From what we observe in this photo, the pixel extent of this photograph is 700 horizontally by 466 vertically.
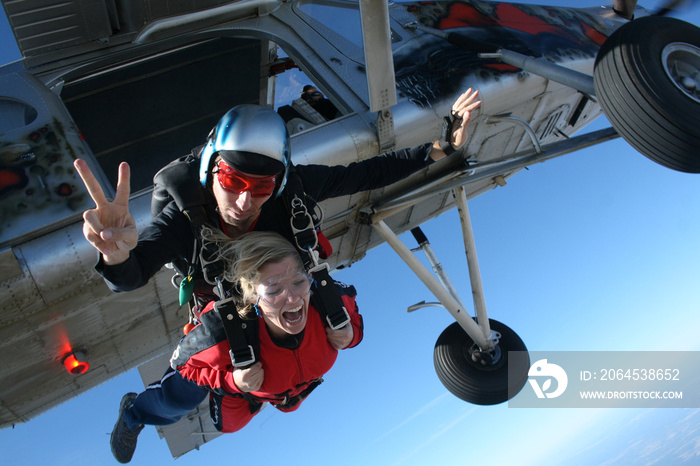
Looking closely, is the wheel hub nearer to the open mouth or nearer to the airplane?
the airplane

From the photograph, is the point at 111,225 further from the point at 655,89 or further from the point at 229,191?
the point at 655,89

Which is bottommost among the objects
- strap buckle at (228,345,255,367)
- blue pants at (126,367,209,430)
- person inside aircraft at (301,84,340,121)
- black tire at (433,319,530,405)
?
black tire at (433,319,530,405)

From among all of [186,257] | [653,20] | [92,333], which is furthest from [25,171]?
[653,20]

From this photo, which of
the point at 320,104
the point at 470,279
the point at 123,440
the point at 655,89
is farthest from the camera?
the point at 320,104

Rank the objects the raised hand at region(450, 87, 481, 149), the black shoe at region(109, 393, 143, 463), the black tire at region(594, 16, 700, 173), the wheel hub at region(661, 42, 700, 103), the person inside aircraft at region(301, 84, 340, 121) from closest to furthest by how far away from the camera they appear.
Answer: the black tire at region(594, 16, 700, 173), the wheel hub at region(661, 42, 700, 103), the raised hand at region(450, 87, 481, 149), the black shoe at region(109, 393, 143, 463), the person inside aircraft at region(301, 84, 340, 121)

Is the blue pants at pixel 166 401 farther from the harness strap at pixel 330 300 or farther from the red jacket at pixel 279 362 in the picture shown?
the harness strap at pixel 330 300

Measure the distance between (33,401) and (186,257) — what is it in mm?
2861

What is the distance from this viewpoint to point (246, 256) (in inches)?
114

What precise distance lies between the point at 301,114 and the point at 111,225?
4.08m

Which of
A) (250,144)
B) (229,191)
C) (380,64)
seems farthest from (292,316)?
(380,64)

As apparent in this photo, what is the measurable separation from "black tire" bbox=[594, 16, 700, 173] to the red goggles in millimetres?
2252

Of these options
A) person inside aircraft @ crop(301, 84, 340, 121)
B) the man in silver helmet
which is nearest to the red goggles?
the man in silver helmet

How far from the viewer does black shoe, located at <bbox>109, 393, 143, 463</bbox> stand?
4383mm

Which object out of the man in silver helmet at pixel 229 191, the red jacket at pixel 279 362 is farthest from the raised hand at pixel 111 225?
the red jacket at pixel 279 362
